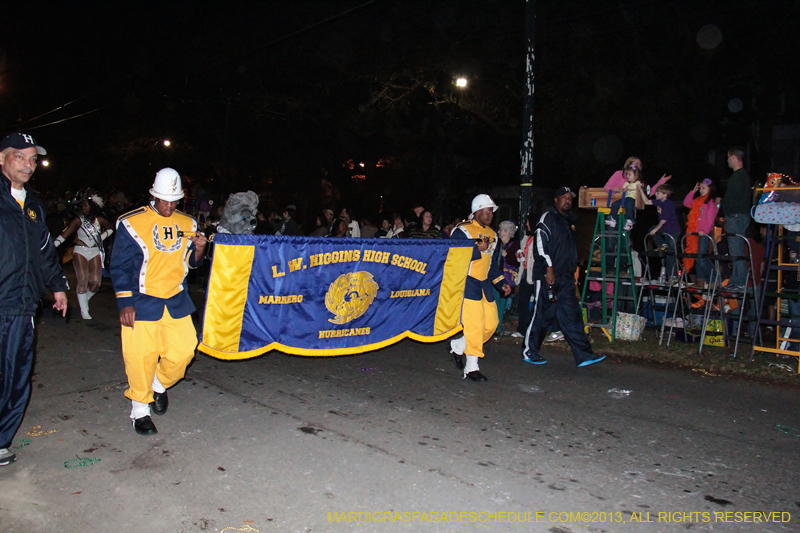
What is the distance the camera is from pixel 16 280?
440 centimetres

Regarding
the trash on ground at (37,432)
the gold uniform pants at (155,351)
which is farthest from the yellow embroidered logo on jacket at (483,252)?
the trash on ground at (37,432)

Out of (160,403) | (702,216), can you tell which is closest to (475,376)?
(160,403)

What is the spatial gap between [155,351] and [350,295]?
1999 millimetres

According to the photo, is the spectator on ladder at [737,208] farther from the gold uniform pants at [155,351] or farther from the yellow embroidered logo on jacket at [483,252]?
the gold uniform pants at [155,351]

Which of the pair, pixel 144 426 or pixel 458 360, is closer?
Answer: pixel 144 426

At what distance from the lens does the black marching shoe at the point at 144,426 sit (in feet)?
16.5

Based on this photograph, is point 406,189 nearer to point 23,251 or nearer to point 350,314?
point 350,314

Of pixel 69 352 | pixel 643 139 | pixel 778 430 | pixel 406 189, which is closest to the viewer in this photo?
pixel 778 430

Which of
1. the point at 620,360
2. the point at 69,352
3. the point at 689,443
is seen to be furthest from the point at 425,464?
the point at 69,352

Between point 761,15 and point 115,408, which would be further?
point 761,15

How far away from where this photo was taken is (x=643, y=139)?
51.2 feet

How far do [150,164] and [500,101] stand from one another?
68.0ft

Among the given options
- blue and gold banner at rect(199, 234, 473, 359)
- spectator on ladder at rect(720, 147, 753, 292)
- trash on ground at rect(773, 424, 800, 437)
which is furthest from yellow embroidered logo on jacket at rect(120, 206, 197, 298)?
spectator on ladder at rect(720, 147, 753, 292)

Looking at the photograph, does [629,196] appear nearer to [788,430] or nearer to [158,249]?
[788,430]
